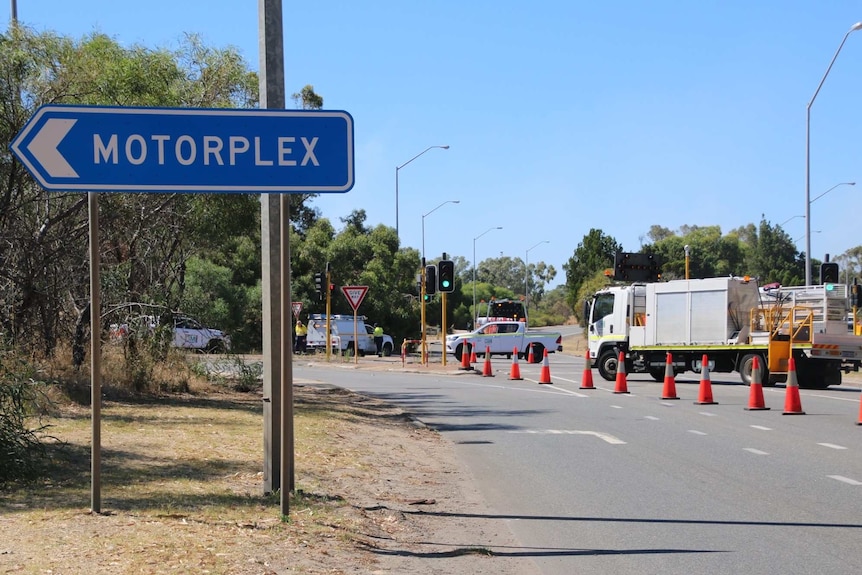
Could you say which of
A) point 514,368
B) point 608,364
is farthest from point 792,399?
point 514,368

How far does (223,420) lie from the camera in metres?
14.2

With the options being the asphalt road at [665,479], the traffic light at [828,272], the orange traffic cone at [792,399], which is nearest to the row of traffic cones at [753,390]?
the orange traffic cone at [792,399]

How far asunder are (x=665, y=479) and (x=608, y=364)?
1891 centimetres

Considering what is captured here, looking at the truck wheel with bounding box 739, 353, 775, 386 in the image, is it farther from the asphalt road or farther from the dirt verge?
the dirt verge

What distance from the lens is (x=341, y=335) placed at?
163ft

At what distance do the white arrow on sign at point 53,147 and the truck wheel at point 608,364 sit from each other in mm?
23903

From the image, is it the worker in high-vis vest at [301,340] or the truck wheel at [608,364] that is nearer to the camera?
the truck wheel at [608,364]

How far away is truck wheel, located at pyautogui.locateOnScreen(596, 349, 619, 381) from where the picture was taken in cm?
2970

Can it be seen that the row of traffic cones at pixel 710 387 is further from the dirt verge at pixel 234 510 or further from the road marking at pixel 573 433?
the dirt verge at pixel 234 510

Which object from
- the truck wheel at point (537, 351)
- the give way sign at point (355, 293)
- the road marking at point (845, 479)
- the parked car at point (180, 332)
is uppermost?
the give way sign at point (355, 293)

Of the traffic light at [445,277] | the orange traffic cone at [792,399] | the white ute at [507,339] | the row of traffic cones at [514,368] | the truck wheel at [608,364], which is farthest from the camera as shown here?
the white ute at [507,339]

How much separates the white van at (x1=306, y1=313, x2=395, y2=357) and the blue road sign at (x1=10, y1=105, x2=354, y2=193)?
136 ft

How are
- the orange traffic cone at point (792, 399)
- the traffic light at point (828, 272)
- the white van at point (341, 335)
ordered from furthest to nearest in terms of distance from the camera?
the white van at point (341, 335)
the traffic light at point (828, 272)
the orange traffic cone at point (792, 399)

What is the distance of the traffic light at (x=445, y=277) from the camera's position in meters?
33.8
